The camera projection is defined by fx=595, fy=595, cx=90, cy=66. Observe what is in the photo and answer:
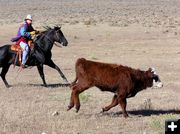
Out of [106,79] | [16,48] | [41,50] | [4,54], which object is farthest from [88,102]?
[4,54]

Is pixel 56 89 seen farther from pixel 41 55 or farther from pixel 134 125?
pixel 134 125

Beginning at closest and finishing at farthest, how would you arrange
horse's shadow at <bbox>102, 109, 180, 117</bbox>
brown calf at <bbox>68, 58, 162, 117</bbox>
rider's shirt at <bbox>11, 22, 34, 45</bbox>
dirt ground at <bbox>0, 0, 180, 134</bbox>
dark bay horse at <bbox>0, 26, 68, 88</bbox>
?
dirt ground at <bbox>0, 0, 180, 134</bbox> → brown calf at <bbox>68, 58, 162, 117</bbox> → horse's shadow at <bbox>102, 109, 180, 117</bbox> → rider's shirt at <bbox>11, 22, 34, 45</bbox> → dark bay horse at <bbox>0, 26, 68, 88</bbox>

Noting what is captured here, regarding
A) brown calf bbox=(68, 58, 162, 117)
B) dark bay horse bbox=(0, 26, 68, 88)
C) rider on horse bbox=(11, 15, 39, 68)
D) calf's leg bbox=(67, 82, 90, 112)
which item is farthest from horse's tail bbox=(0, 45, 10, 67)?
brown calf bbox=(68, 58, 162, 117)

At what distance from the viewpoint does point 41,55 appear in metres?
18.6

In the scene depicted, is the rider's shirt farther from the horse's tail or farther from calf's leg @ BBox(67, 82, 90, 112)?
calf's leg @ BBox(67, 82, 90, 112)

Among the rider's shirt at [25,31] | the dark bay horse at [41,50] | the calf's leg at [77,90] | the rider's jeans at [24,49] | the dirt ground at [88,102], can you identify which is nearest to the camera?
the dirt ground at [88,102]

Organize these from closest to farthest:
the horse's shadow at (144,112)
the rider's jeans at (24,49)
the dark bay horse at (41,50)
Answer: the horse's shadow at (144,112) → the rider's jeans at (24,49) → the dark bay horse at (41,50)

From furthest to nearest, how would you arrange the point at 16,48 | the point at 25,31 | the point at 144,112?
1. the point at 16,48
2. the point at 25,31
3. the point at 144,112

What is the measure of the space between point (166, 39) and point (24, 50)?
68.7 feet

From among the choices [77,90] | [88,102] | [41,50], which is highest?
[77,90]

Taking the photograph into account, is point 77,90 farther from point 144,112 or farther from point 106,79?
point 144,112

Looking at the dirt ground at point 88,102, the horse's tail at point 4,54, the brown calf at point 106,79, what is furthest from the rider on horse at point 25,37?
the brown calf at point 106,79

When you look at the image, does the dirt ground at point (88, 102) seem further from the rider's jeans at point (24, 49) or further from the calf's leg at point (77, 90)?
the rider's jeans at point (24, 49)

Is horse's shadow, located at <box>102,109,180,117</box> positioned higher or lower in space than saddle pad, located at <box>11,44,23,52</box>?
lower
